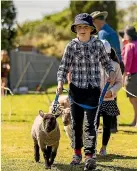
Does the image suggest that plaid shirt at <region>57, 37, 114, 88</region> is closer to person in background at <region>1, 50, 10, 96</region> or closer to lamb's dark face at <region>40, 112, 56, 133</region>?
lamb's dark face at <region>40, 112, 56, 133</region>

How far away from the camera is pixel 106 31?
1088 centimetres

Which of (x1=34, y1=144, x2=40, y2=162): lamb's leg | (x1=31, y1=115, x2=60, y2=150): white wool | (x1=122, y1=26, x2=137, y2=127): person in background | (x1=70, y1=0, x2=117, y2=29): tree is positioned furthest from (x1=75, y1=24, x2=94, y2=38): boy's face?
(x1=70, y1=0, x2=117, y2=29): tree

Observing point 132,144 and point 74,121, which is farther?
point 132,144

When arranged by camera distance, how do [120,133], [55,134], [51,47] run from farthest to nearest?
1. [51,47]
2. [120,133]
3. [55,134]

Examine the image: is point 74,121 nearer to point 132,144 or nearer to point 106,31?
point 132,144

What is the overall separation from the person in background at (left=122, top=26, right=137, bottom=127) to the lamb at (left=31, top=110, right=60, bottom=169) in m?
4.55

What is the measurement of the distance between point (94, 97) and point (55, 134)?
73 centimetres

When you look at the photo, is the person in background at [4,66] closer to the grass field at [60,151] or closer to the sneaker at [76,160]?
the grass field at [60,151]

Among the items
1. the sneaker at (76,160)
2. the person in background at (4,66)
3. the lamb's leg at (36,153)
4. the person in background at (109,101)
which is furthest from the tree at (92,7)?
the sneaker at (76,160)

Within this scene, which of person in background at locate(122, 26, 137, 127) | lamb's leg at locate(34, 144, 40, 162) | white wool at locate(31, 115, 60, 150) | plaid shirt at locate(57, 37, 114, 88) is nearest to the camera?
white wool at locate(31, 115, 60, 150)

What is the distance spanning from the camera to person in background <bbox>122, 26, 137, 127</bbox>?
1215 centimetres

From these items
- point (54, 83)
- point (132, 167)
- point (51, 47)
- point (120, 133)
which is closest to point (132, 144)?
point (120, 133)

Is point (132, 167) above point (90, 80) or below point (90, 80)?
below

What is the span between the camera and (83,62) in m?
7.66
